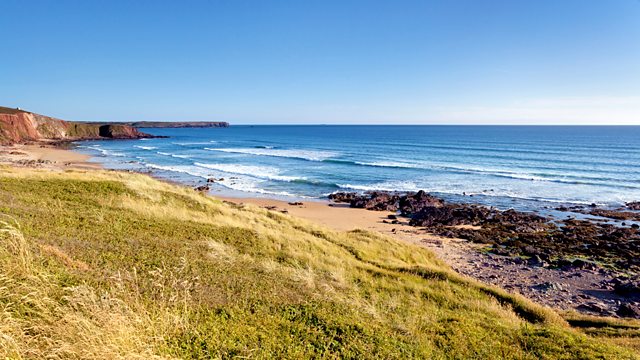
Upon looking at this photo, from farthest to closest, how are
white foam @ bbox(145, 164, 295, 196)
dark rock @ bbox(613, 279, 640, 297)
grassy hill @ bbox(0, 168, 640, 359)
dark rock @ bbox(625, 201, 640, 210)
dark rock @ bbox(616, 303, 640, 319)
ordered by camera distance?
white foam @ bbox(145, 164, 295, 196) < dark rock @ bbox(625, 201, 640, 210) < dark rock @ bbox(613, 279, 640, 297) < dark rock @ bbox(616, 303, 640, 319) < grassy hill @ bbox(0, 168, 640, 359)

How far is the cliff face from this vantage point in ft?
324

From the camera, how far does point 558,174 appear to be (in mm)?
55812

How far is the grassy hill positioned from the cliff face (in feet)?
352

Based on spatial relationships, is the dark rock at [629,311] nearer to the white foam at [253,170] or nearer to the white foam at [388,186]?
the white foam at [388,186]

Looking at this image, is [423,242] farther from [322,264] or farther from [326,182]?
[326,182]

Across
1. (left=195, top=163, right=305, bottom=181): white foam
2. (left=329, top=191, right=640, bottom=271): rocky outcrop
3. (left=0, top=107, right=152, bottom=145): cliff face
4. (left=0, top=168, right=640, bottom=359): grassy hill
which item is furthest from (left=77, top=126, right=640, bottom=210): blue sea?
(left=0, top=107, right=152, bottom=145): cliff face

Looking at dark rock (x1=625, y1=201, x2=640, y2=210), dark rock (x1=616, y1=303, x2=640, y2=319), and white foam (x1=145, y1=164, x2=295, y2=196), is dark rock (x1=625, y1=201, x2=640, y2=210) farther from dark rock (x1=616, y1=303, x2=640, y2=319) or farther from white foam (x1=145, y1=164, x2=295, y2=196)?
white foam (x1=145, y1=164, x2=295, y2=196)

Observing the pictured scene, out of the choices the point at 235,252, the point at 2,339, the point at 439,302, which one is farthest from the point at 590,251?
the point at 2,339

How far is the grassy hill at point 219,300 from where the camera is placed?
18.2ft

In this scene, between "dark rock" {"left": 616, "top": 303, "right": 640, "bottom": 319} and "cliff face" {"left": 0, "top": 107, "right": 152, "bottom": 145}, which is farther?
"cliff face" {"left": 0, "top": 107, "right": 152, "bottom": 145}

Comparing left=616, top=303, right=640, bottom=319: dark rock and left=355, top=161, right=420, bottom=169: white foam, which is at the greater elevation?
left=355, top=161, right=420, bottom=169: white foam

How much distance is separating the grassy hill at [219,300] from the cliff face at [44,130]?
107 meters

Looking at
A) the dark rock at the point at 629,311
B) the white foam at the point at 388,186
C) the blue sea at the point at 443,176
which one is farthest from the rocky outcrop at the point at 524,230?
the dark rock at the point at 629,311

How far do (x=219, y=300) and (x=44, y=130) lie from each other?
454 feet
